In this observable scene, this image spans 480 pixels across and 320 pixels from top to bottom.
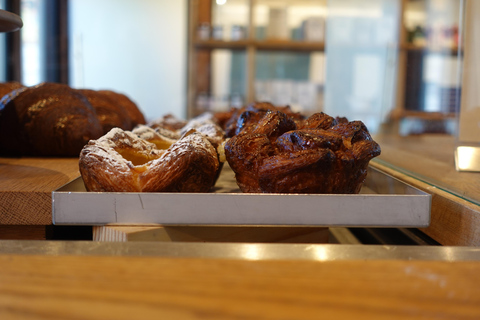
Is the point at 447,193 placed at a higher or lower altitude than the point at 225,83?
lower

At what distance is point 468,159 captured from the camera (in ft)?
3.43

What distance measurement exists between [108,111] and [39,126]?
1.15ft

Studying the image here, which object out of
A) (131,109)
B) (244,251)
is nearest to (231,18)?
(131,109)

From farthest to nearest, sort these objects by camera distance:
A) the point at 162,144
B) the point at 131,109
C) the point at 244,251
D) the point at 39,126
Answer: the point at 131,109 → the point at 39,126 → the point at 162,144 → the point at 244,251

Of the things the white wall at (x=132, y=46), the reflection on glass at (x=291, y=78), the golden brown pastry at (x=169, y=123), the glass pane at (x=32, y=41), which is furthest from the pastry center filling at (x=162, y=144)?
the white wall at (x=132, y=46)

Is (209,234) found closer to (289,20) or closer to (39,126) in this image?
(39,126)

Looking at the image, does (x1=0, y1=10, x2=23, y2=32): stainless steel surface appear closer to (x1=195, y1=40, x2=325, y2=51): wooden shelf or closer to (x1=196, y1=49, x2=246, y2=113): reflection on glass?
(x1=195, y1=40, x2=325, y2=51): wooden shelf

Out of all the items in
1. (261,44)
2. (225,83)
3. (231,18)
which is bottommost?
(225,83)

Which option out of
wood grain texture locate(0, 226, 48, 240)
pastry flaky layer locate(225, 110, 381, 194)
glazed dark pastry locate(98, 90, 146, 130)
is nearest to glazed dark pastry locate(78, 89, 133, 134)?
glazed dark pastry locate(98, 90, 146, 130)

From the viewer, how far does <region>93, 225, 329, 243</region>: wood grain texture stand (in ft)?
2.41

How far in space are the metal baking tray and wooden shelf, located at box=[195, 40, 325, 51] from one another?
13.7 feet

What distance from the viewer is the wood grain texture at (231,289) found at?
460mm

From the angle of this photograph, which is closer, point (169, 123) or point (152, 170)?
point (152, 170)

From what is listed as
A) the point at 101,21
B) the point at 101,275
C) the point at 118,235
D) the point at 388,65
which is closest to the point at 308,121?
the point at 118,235
